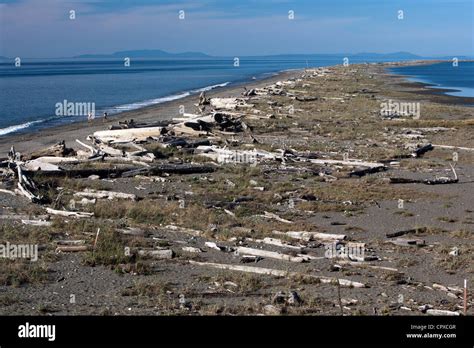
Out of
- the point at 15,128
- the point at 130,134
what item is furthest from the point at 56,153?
the point at 15,128

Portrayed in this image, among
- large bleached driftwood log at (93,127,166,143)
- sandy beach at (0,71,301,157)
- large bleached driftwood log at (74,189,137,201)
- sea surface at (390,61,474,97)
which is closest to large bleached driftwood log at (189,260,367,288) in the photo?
large bleached driftwood log at (74,189,137,201)

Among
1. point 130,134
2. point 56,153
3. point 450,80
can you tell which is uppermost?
point 450,80

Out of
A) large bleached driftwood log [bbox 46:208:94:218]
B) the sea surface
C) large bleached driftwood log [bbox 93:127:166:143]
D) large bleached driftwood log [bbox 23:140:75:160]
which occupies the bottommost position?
large bleached driftwood log [bbox 46:208:94:218]

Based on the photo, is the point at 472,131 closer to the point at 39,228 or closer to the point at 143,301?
the point at 39,228

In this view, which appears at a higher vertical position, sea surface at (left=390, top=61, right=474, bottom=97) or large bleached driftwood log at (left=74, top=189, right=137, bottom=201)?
sea surface at (left=390, top=61, right=474, bottom=97)

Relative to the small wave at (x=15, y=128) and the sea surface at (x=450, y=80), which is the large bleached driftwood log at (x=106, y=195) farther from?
the sea surface at (x=450, y=80)

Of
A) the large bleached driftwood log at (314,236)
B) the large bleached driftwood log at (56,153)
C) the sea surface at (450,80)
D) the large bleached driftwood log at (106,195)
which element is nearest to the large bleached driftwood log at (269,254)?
the large bleached driftwood log at (314,236)

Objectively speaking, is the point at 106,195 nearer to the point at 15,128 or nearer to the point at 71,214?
the point at 71,214

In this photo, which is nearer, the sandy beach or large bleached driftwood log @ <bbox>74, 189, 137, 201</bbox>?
large bleached driftwood log @ <bbox>74, 189, 137, 201</bbox>

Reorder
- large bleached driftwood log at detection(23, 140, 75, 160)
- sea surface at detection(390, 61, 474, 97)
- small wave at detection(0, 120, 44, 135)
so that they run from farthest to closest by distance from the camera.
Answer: sea surface at detection(390, 61, 474, 97), small wave at detection(0, 120, 44, 135), large bleached driftwood log at detection(23, 140, 75, 160)

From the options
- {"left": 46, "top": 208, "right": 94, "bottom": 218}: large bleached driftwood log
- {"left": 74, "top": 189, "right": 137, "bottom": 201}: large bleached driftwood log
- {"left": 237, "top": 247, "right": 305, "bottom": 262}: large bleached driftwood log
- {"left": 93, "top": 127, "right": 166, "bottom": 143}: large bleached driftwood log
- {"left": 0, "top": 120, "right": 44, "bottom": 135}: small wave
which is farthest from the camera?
{"left": 0, "top": 120, "right": 44, "bottom": 135}: small wave

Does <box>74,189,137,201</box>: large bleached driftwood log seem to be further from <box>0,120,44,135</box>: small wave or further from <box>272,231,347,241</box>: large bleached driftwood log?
<box>0,120,44,135</box>: small wave
